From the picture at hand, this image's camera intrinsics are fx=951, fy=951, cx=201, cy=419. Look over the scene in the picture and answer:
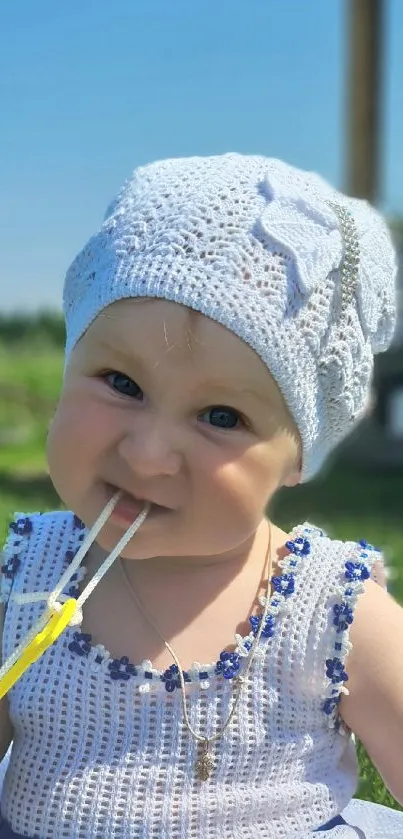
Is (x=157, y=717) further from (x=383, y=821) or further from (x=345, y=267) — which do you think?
(x=345, y=267)

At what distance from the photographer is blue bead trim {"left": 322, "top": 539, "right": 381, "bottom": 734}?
3.25 feet

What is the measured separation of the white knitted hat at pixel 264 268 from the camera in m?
0.91

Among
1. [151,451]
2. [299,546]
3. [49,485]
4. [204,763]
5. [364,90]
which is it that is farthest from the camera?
[364,90]

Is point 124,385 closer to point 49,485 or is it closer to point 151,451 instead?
point 151,451

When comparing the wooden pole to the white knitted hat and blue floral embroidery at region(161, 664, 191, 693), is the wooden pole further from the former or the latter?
blue floral embroidery at region(161, 664, 191, 693)

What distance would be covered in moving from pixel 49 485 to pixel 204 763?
6.09ft

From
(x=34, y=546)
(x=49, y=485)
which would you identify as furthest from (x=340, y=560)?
(x=49, y=485)

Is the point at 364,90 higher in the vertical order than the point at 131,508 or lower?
higher

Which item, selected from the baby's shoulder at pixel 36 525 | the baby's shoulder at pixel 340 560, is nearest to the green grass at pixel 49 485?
the baby's shoulder at pixel 36 525

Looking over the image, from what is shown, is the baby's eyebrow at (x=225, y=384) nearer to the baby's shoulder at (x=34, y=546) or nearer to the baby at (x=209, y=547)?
the baby at (x=209, y=547)

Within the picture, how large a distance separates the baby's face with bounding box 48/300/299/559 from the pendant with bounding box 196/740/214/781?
8.0 inches

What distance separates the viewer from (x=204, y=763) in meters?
0.97

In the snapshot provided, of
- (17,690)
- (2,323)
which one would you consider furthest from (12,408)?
(17,690)

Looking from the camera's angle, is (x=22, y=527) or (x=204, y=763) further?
(x=22, y=527)
